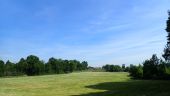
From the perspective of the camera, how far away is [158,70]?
76.6 metres

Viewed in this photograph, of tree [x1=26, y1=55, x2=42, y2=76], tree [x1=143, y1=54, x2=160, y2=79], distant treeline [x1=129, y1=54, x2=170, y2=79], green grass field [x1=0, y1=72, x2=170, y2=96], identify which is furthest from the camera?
tree [x1=26, y1=55, x2=42, y2=76]

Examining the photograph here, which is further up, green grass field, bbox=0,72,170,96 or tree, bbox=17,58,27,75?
tree, bbox=17,58,27,75

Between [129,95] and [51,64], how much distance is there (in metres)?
150

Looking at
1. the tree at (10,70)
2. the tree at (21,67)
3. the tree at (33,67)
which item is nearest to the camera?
the tree at (10,70)

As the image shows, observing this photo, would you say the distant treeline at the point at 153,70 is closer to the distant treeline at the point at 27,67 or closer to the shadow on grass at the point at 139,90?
the shadow on grass at the point at 139,90

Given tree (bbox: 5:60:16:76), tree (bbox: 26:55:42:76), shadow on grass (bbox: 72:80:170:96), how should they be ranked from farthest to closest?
1. tree (bbox: 26:55:42:76)
2. tree (bbox: 5:60:16:76)
3. shadow on grass (bbox: 72:80:170:96)

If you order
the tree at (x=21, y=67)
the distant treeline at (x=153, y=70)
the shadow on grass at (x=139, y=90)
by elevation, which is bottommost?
the shadow on grass at (x=139, y=90)

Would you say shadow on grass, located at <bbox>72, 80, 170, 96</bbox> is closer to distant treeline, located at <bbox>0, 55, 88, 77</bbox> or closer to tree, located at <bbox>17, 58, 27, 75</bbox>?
distant treeline, located at <bbox>0, 55, 88, 77</bbox>

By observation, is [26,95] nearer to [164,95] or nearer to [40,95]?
[40,95]

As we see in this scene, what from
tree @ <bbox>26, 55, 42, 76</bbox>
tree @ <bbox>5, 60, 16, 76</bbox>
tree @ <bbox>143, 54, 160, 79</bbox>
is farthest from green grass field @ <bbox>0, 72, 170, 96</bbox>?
tree @ <bbox>26, 55, 42, 76</bbox>

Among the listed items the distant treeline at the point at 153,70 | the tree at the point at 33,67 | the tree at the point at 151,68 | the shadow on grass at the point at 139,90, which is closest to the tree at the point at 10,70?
the tree at the point at 33,67

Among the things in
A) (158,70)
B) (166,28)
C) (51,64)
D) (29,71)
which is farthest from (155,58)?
(51,64)

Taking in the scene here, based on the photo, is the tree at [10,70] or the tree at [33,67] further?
the tree at [33,67]

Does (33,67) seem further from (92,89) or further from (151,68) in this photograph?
(92,89)
